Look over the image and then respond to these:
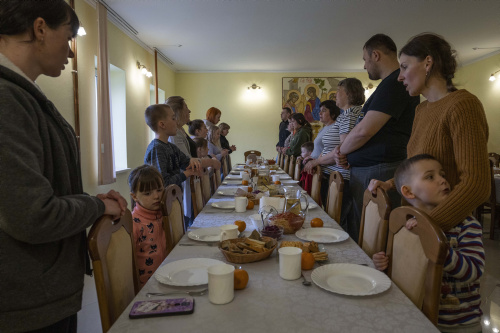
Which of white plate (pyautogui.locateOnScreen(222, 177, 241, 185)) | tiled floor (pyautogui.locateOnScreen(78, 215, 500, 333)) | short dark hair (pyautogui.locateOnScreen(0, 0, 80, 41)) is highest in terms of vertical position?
short dark hair (pyautogui.locateOnScreen(0, 0, 80, 41))

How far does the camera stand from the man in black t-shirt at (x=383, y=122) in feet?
6.84

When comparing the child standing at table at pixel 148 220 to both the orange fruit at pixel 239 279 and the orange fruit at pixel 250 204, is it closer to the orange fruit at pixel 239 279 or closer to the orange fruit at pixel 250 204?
the orange fruit at pixel 250 204

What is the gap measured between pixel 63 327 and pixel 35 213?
1.28ft

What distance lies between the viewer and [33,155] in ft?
2.71

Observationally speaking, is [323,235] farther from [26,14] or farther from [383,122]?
[26,14]

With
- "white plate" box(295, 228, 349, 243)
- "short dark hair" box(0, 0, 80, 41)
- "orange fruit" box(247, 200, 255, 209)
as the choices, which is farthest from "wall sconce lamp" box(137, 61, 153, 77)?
"short dark hair" box(0, 0, 80, 41)

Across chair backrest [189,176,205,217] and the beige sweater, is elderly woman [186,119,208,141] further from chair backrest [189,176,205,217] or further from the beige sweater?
the beige sweater

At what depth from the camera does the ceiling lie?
4617 millimetres

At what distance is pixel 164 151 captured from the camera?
246 centimetres

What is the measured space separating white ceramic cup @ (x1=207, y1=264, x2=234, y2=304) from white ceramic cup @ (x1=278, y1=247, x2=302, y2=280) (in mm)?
211

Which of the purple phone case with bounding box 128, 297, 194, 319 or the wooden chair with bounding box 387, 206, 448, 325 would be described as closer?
the purple phone case with bounding box 128, 297, 194, 319

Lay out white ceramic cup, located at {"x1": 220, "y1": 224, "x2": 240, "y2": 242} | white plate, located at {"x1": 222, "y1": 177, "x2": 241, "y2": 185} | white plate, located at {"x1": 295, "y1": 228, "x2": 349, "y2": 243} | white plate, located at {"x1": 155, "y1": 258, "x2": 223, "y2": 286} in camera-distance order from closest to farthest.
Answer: white plate, located at {"x1": 155, "y1": 258, "x2": 223, "y2": 286}
white ceramic cup, located at {"x1": 220, "y1": 224, "x2": 240, "y2": 242}
white plate, located at {"x1": 295, "y1": 228, "x2": 349, "y2": 243}
white plate, located at {"x1": 222, "y1": 177, "x2": 241, "y2": 185}

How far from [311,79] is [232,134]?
2.50 metres

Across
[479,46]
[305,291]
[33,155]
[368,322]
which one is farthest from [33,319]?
[479,46]
